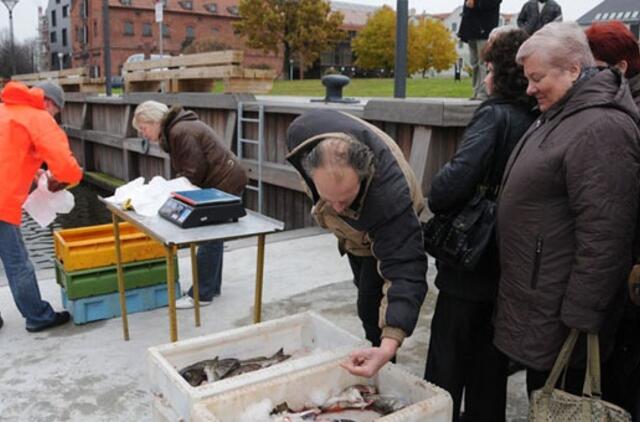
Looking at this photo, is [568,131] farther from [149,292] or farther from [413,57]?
[413,57]

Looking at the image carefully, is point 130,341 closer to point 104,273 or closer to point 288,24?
point 104,273

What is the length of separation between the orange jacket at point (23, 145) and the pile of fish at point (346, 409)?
2589 millimetres

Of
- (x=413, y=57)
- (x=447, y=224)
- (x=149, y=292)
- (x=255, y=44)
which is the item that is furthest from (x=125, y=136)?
(x=413, y=57)

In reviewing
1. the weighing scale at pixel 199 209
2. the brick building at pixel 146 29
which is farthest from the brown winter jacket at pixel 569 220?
the brick building at pixel 146 29

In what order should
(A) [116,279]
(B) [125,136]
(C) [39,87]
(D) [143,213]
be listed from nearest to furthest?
(D) [143,213]
(C) [39,87]
(A) [116,279]
(B) [125,136]

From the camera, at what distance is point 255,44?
44406 mm

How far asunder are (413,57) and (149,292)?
43564 mm

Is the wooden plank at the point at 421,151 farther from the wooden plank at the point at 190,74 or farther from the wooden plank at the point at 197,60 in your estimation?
the wooden plank at the point at 197,60

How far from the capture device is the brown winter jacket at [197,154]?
15.0 feet

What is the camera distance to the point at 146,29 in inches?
2405

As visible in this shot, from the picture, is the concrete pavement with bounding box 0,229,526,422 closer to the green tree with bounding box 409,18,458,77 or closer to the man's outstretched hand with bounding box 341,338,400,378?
the man's outstretched hand with bounding box 341,338,400,378

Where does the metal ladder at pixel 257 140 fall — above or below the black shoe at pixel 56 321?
above

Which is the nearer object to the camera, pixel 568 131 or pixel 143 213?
pixel 568 131

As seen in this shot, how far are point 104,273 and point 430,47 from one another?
1835 inches
